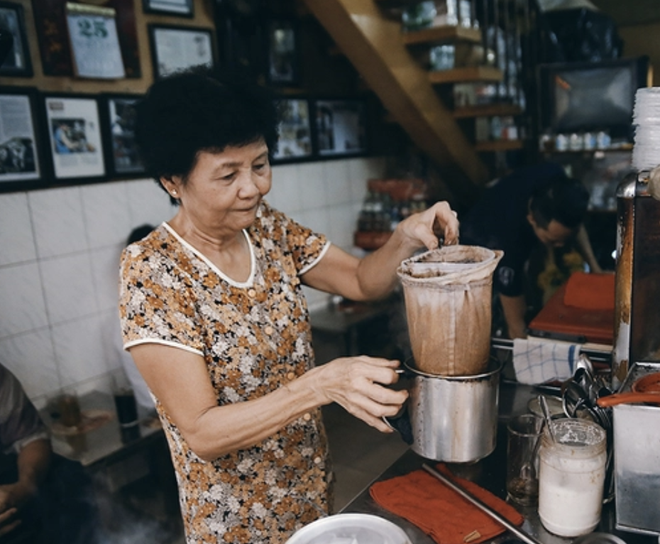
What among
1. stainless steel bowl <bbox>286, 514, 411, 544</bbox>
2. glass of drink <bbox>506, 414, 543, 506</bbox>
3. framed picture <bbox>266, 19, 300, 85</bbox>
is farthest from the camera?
framed picture <bbox>266, 19, 300, 85</bbox>

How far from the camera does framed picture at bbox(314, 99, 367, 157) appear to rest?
442 centimetres

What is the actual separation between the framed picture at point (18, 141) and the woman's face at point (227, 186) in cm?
168

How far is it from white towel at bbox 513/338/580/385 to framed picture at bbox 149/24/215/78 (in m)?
2.35

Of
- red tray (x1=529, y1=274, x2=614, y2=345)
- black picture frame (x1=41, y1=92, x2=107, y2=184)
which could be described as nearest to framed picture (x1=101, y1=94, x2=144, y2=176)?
black picture frame (x1=41, y1=92, x2=107, y2=184)

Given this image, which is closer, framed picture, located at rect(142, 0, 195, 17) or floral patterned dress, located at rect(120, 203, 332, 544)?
floral patterned dress, located at rect(120, 203, 332, 544)

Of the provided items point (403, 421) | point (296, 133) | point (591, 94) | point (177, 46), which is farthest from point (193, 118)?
point (591, 94)

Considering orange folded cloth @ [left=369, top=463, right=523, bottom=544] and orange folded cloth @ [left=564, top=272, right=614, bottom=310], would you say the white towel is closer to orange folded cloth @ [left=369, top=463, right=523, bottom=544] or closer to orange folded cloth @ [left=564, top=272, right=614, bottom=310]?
orange folded cloth @ [left=564, top=272, right=614, bottom=310]

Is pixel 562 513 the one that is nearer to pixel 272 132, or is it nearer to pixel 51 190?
pixel 272 132

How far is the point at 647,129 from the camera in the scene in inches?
52.2

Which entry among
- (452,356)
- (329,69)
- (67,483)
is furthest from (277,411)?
(329,69)

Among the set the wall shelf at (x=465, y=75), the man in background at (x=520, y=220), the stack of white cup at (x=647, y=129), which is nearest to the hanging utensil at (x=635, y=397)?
the stack of white cup at (x=647, y=129)

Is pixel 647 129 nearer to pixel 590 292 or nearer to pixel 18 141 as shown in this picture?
pixel 590 292

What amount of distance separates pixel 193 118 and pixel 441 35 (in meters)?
2.78

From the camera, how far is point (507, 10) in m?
4.69
